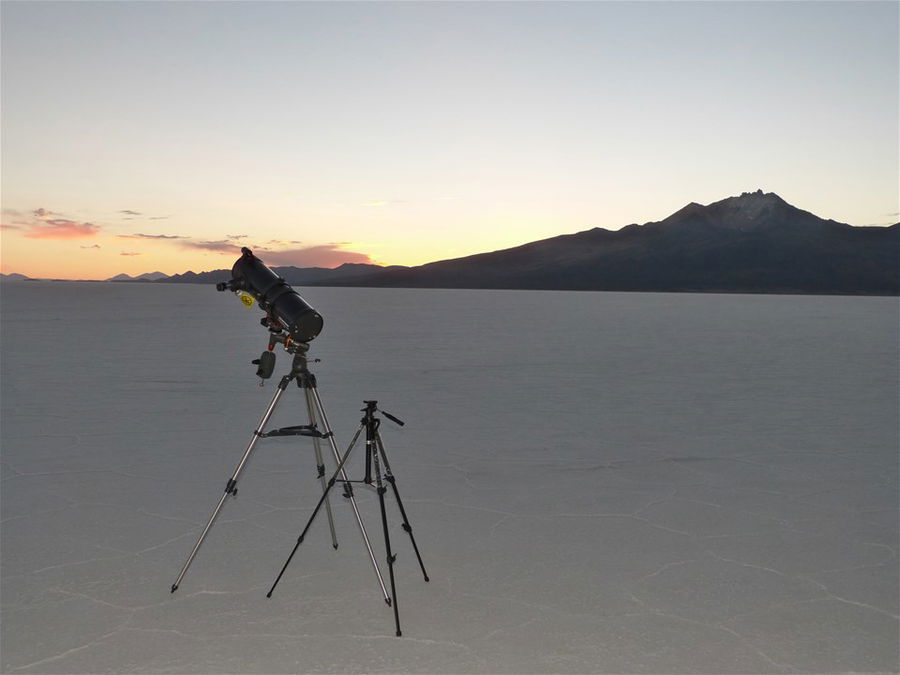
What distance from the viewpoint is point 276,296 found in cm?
352

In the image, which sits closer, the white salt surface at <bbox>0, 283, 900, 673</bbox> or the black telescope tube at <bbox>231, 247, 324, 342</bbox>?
the white salt surface at <bbox>0, 283, 900, 673</bbox>

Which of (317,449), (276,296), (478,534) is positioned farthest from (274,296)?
(478,534)

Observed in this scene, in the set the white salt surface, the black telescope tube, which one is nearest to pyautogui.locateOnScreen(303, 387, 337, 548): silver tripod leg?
the white salt surface

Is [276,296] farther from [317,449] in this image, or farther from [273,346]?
[317,449]

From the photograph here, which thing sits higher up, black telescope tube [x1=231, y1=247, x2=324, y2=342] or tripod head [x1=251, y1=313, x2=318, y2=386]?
black telescope tube [x1=231, y1=247, x2=324, y2=342]

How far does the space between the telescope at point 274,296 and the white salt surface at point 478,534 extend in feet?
4.08

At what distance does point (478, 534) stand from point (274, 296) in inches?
73.0

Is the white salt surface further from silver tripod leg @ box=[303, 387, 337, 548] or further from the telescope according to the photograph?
the telescope

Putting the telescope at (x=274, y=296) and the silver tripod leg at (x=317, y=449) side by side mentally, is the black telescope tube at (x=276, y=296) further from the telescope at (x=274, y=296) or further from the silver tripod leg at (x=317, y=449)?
the silver tripod leg at (x=317, y=449)

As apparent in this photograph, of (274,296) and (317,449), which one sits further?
(317,449)

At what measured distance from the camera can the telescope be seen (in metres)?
3.46

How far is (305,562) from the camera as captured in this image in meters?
4.03

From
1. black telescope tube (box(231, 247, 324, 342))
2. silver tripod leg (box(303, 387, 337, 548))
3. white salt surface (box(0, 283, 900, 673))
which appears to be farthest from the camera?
silver tripod leg (box(303, 387, 337, 548))

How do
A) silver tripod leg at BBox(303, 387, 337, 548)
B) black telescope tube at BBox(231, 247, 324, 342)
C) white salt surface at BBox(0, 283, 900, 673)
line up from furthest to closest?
1. silver tripod leg at BBox(303, 387, 337, 548)
2. black telescope tube at BBox(231, 247, 324, 342)
3. white salt surface at BBox(0, 283, 900, 673)
